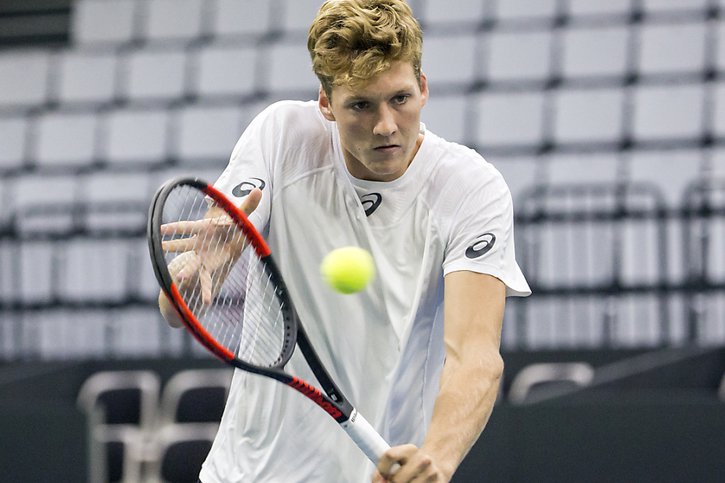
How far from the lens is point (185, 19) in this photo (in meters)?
11.7

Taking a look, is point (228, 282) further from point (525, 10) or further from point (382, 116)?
point (525, 10)

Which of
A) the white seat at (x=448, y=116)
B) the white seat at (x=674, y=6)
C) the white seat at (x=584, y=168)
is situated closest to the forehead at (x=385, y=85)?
the white seat at (x=584, y=168)

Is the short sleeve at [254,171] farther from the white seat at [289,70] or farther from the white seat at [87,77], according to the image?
the white seat at [87,77]

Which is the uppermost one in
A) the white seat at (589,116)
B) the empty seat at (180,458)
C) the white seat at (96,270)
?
the white seat at (589,116)

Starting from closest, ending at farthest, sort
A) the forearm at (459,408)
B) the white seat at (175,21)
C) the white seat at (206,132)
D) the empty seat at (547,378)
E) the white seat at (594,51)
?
the forearm at (459,408) < the empty seat at (547,378) < the white seat at (594,51) < the white seat at (206,132) < the white seat at (175,21)

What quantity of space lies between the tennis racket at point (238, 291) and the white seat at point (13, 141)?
8.38 m

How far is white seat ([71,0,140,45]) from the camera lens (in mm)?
11945

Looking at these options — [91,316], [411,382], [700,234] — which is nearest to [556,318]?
[700,234]

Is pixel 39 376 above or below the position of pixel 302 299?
below

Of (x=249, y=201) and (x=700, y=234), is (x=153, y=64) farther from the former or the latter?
(x=249, y=201)

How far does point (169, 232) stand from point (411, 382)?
2.60 feet

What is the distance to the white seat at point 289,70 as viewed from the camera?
34.6 ft

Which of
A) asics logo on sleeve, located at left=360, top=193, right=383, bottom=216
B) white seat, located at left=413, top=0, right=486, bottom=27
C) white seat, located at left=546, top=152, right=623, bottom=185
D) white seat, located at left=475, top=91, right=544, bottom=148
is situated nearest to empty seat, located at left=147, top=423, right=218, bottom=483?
white seat, located at left=546, top=152, right=623, bottom=185

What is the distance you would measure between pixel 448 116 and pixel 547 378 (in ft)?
9.82
